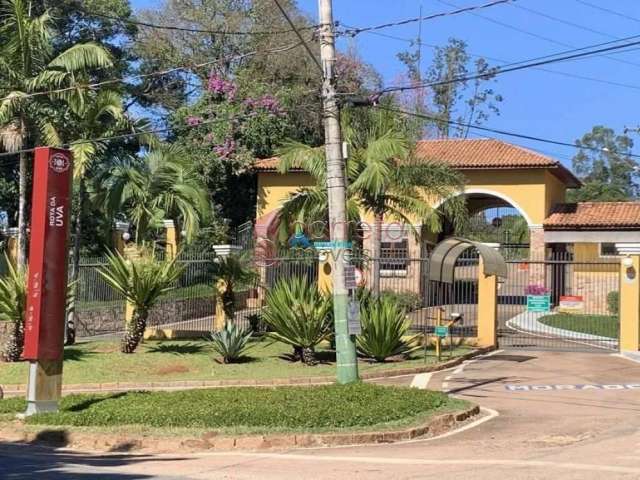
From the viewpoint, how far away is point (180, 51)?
45938 millimetres

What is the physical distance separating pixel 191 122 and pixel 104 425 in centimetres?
2873

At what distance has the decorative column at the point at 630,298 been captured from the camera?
23.0 metres

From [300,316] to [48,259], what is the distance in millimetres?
7533

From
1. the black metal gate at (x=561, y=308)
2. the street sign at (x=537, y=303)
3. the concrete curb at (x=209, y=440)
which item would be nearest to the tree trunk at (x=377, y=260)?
the black metal gate at (x=561, y=308)

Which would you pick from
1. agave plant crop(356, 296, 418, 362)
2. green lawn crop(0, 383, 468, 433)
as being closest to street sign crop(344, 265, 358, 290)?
green lawn crop(0, 383, 468, 433)

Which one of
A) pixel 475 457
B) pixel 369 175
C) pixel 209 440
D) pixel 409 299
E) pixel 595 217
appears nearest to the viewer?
pixel 475 457

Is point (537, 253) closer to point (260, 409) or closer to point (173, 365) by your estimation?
point (173, 365)

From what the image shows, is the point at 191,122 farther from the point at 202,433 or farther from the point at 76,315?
the point at 202,433

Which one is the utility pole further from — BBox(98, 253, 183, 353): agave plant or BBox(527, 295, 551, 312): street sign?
BBox(527, 295, 551, 312): street sign

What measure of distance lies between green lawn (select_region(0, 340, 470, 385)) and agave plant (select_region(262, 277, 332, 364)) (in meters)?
0.59

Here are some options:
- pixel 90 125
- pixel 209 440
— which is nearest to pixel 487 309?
pixel 90 125

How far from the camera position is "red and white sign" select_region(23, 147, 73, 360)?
44.0 ft

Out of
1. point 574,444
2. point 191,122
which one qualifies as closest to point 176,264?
point 574,444

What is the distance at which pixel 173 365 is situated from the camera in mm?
20141
